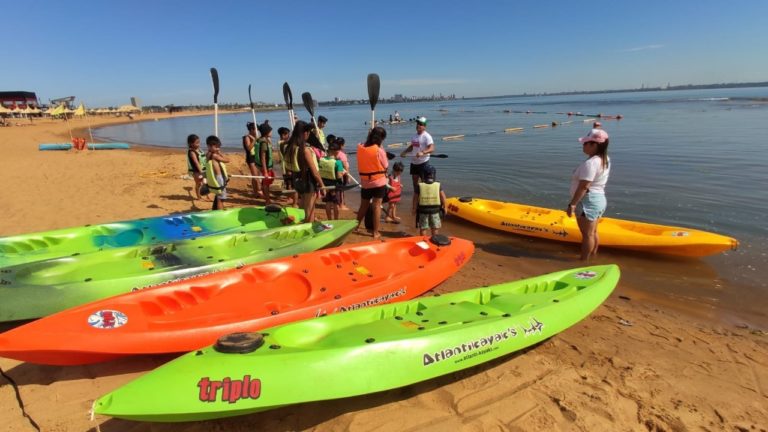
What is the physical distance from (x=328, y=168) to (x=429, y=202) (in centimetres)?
244

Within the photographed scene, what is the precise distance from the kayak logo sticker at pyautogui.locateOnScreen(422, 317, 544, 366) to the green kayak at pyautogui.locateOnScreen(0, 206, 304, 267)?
4248mm

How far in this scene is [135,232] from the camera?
5.95m

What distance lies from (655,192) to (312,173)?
8.73 m

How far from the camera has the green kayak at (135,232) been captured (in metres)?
5.18

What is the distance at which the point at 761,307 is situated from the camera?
485 cm

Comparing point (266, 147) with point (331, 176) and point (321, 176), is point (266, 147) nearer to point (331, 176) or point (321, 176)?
point (321, 176)

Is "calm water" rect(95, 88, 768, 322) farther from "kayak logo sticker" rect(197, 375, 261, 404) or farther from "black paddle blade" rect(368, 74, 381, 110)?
"kayak logo sticker" rect(197, 375, 261, 404)

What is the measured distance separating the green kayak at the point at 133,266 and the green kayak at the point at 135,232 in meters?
0.72

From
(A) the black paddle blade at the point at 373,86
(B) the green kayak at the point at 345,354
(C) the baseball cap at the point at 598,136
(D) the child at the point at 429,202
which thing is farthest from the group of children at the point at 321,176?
(B) the green kayak at the point at 345,354

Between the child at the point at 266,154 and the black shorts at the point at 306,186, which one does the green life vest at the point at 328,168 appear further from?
the child at the point at 266,154

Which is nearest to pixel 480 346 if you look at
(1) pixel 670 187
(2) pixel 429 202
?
(2) pixel 429 202

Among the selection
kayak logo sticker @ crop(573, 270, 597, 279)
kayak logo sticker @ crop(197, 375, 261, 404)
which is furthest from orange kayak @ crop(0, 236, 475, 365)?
kayak logo sticker @ crop(573, 270, 597, 279)

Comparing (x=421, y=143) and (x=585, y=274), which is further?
(x=421, y=143)

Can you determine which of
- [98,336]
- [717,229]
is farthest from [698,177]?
[98,336]
